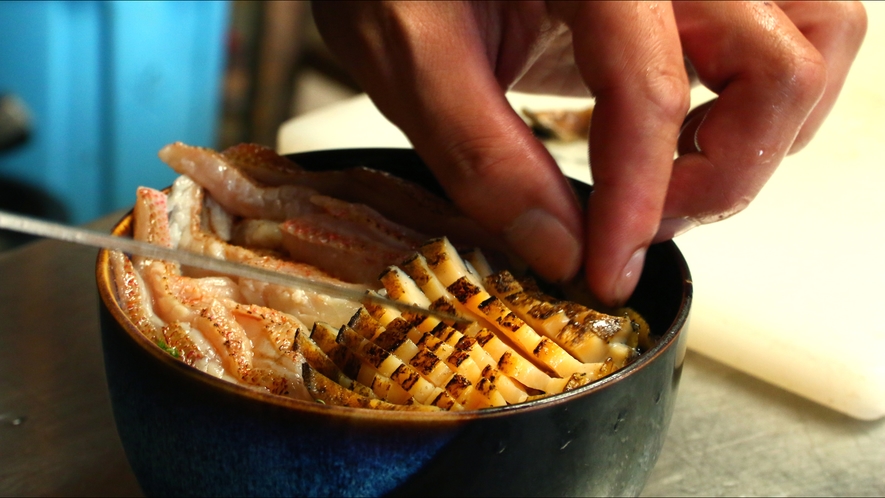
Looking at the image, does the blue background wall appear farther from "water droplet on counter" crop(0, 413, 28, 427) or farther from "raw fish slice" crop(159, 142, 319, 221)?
"raw fish slice" crop(159, 142, 319, 221)

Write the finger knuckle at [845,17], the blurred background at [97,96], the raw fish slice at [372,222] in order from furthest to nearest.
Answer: the blurred background at [97,96]
the finger knuckle at [845,17]
the raw fish slice at [372,222]

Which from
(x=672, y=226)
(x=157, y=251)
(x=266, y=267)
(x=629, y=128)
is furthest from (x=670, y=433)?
(x=157, y=251)

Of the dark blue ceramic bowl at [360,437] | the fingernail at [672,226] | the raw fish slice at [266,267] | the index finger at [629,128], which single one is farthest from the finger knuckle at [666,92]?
the raw fish slice at [266,267]

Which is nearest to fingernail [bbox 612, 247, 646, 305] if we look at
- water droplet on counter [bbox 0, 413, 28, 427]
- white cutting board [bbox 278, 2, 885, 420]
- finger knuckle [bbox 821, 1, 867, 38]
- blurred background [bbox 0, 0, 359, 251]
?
white cutting board [bbox 278, 2, 885, 420]

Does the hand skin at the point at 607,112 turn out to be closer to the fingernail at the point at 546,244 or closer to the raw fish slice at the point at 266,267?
the fingernail at the point at 546,244

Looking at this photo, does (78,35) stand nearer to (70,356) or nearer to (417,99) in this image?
(70,356)

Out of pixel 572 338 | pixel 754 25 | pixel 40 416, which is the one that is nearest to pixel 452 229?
pixel 572 338

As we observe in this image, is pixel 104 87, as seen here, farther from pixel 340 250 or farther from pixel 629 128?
pixel 629 128
